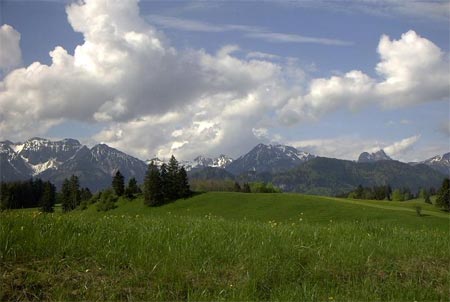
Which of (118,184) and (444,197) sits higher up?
(118,184)

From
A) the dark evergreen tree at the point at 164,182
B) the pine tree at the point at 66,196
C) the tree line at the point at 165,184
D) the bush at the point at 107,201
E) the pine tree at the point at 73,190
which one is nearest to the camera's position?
the tree line at the point at 165,184

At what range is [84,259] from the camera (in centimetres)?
814

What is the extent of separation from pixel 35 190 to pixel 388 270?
180423 millimetres

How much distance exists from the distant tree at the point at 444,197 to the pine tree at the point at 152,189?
7861 centimetres

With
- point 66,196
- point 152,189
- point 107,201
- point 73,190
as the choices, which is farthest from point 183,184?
point 66,196

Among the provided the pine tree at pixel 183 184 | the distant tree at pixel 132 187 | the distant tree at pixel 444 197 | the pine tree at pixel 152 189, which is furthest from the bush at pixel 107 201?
the distant tree at pixel 444 197

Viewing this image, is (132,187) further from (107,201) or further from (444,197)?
(444,197)

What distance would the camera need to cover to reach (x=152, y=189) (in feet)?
433

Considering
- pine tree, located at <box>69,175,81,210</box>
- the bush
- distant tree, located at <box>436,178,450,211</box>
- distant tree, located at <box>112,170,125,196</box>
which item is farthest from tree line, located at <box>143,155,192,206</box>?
distant tree, located at <box>436,178,450,211</box>

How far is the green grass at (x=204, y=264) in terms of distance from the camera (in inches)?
286

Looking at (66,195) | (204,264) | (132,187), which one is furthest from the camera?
(132,187)

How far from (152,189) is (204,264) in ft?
411

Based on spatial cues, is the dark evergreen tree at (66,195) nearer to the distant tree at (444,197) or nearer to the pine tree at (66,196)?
the pine tree at (66,196)

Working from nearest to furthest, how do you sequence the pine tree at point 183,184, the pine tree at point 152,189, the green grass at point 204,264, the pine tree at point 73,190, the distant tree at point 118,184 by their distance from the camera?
the green grass at point 204,264 < the pine tree at point 152,189 < the pine tree at point 73,190 < the pine tree at point 183,184 < the distant tree at point 118,184
